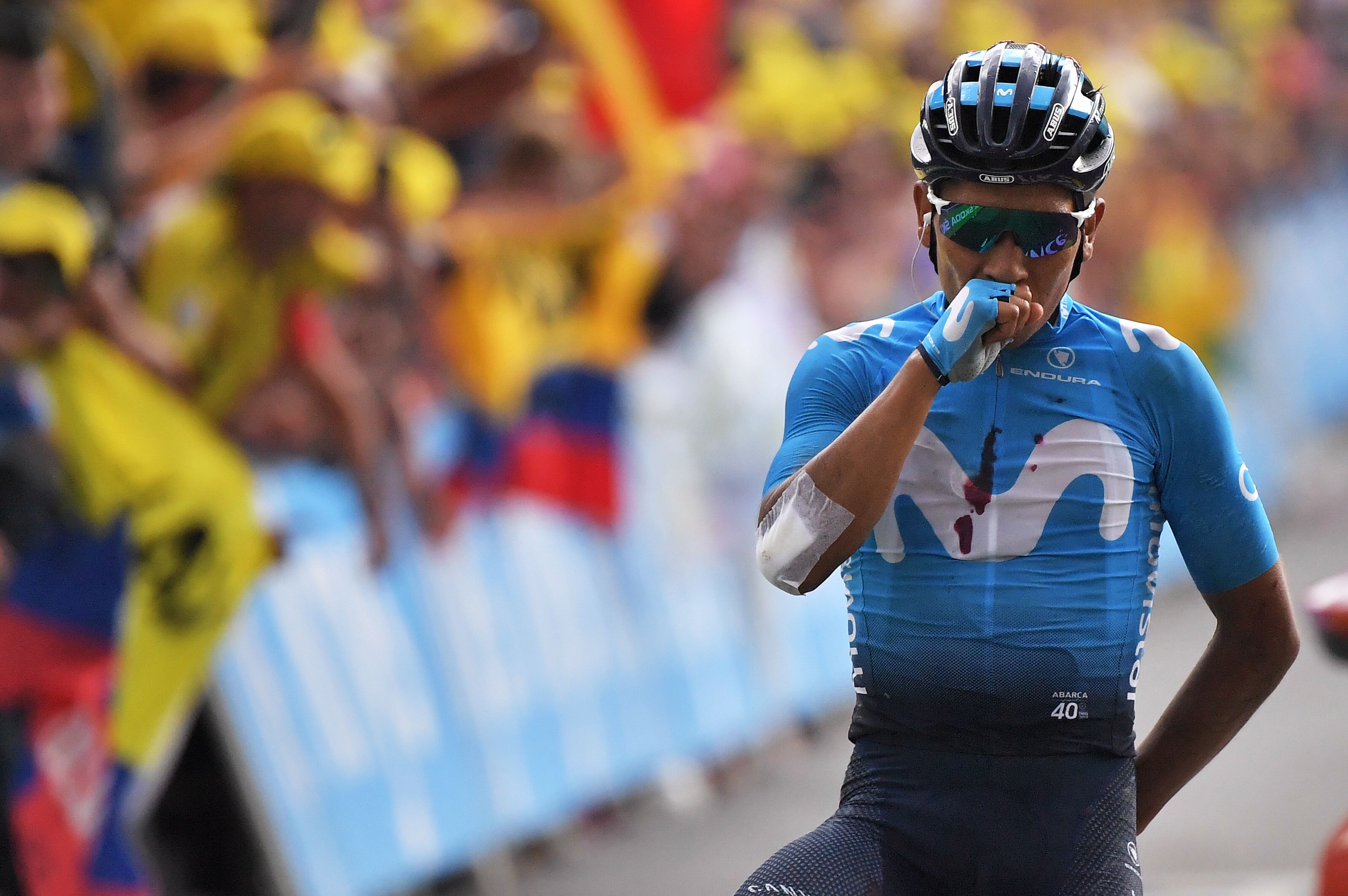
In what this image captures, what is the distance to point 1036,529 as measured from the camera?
2961 millimetres

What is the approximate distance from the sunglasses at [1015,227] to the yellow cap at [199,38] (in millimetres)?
4482

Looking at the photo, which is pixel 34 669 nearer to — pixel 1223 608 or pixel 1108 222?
pixel 1223 608

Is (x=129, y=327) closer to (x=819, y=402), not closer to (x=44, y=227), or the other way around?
(x=44, y=227)

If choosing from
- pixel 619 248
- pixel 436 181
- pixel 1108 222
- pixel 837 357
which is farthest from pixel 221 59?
pixel 1108 222

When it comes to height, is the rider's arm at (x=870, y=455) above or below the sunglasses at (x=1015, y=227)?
below

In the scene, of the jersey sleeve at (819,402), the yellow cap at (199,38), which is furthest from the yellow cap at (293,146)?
the jersey sleeve at (819,402)

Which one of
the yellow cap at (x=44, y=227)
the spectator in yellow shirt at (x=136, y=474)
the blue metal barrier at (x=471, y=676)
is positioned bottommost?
the blue metal barrier at (x=471, y=676)

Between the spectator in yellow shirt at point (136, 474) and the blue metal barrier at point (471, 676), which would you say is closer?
the spectator in yellow shirt at point (136, 474)

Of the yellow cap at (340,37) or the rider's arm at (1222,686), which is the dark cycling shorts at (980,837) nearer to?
the rider's arm at (1222,686)

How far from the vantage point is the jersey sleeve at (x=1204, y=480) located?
9.77 ft

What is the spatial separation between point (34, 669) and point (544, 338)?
3414 mm

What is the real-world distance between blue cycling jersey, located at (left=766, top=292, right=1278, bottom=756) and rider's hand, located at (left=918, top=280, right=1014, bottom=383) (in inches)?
10.0

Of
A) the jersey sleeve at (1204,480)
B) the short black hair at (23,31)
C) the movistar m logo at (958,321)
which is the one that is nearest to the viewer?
the movistar m logo at (958,321)

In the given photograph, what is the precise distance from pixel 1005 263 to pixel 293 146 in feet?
13.2
